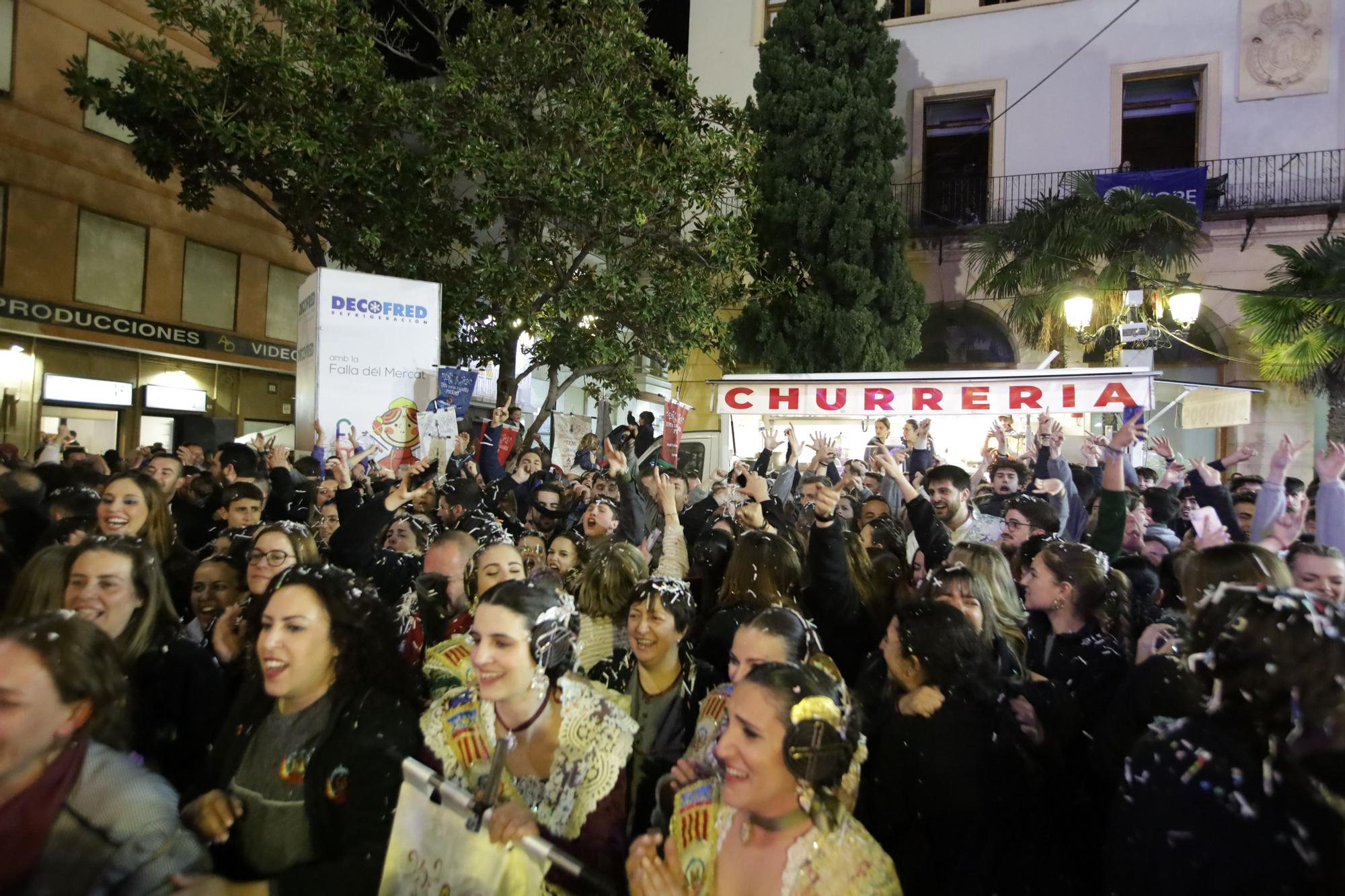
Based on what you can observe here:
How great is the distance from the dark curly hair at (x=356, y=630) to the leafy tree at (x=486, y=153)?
351 inches

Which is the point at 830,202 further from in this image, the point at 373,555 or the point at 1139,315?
the point at 373,555

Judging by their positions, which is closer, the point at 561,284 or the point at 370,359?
the point at 370,359

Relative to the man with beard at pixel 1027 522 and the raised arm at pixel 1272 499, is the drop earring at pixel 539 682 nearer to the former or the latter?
the man with beard at pixel 1027 522

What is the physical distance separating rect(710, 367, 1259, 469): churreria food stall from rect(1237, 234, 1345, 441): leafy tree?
1115 millimetres

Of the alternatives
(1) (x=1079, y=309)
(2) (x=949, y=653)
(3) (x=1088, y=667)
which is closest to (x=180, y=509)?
(2) (x=949, y=653)

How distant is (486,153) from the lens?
1123cm

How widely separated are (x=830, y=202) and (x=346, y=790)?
1598 cm

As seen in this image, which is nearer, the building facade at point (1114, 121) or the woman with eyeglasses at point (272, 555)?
the woman with eyeglasses at point (272, 555)

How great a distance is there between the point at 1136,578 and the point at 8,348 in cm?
1752

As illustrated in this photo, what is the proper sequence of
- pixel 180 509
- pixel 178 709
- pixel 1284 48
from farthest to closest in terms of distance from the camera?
pixel 1284 48
pixel 180 509
pixel 178 709

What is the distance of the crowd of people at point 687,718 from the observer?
179 centimetres

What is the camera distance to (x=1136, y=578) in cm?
427

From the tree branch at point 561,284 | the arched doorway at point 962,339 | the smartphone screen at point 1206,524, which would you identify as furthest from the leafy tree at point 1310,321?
the tree branch at point 561,284

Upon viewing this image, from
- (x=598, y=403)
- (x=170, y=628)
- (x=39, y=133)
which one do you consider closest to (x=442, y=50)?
(x=598, y=403)
